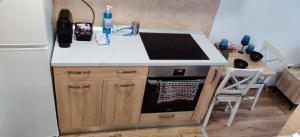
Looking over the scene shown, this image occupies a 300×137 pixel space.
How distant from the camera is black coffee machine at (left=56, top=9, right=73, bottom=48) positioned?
195 centimetres

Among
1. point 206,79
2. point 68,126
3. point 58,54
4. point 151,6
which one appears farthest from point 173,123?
point 58,54

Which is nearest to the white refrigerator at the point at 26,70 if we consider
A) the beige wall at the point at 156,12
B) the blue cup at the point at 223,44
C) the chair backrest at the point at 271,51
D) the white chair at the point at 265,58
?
the beige wall at the point at 156,12

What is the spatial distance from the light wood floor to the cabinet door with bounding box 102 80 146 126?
21 centimetres

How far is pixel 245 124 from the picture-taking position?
2.91 meters

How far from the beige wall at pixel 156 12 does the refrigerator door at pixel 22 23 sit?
0.61m

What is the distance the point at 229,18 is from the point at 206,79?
2.74ft

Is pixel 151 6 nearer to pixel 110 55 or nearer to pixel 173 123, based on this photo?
pixel 110 55

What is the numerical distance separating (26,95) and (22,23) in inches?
24.1

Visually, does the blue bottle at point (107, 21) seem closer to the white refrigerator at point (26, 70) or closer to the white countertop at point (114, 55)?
the white countertop at point (114, 55)

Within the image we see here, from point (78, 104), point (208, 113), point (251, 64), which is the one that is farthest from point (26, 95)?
point (251, 64)

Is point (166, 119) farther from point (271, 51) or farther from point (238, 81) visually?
point (271, 51)

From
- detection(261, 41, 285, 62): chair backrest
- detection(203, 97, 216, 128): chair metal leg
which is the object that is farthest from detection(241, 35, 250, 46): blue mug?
detection(203, 97, 216, 128): chair metal leg

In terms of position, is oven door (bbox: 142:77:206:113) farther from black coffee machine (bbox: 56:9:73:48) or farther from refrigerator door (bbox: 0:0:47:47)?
→ refrigerator door (bbox: 0:0:47:47)

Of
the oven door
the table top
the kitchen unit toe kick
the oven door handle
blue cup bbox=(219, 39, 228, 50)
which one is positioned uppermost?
blue cup bbox=(219, 39, 228, 50)
